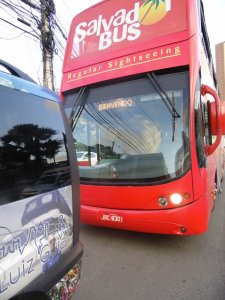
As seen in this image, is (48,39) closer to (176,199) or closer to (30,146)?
(176,199)

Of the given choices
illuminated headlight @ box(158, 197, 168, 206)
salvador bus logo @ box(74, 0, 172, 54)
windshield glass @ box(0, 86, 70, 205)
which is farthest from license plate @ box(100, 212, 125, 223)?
salvador bus logo @ box(74, 0, 172, 54)

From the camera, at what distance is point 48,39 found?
808cm

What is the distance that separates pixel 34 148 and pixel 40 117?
0.24 meters

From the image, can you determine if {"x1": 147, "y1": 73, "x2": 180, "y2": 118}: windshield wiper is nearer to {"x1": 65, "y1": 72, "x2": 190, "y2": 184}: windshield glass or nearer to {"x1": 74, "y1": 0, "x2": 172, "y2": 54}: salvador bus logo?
{"x1": 65, "y1": 72, "x2": 190, "y2": 184}: windshield glass

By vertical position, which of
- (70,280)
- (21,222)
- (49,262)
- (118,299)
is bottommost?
(118,299)

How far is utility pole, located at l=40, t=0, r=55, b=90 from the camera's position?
782cm

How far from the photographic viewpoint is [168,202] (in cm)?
359

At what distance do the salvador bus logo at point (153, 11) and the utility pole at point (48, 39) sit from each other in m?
4.41

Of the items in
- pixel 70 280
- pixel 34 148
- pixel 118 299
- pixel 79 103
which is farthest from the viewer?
pixel 79 103

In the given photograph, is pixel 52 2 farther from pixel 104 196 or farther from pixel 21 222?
pixel 21 222

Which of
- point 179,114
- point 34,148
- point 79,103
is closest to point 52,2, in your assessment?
point 79,103

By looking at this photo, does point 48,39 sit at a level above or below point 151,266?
above

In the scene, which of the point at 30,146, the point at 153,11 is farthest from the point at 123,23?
the point at 30,146

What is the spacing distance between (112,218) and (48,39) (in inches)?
244
